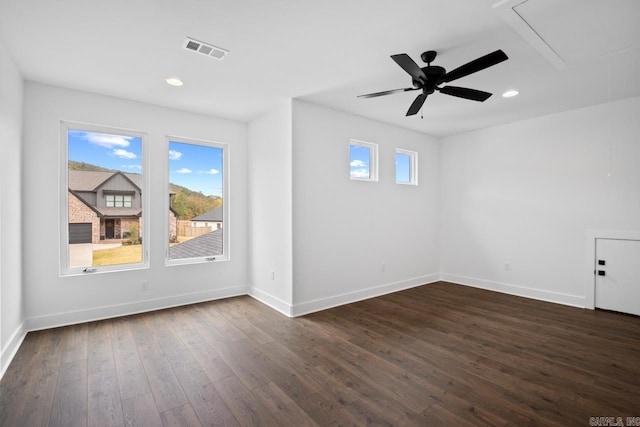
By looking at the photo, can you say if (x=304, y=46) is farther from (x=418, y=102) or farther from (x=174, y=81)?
(x=174, y=81)

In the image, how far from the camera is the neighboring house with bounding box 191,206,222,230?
4615 mm

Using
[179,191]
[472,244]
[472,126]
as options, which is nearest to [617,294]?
[472,244]

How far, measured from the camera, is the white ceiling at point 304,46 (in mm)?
2162

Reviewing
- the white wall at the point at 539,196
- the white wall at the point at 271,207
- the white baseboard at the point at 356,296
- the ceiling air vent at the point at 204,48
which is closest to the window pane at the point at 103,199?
the white wall at the point at 271,207

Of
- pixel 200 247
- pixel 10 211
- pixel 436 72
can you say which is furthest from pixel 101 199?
pixel 436 72

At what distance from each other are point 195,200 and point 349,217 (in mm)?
2368

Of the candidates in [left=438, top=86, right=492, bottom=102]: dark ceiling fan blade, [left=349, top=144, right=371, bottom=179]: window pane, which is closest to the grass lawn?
[left=349, top=144, right=371, bottom=179]: window pane

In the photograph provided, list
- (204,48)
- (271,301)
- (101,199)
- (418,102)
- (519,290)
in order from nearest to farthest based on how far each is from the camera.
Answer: (204,48) → (418,102) → (101,199) → (271,301) → (519,290)

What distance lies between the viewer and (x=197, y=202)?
15.1ft

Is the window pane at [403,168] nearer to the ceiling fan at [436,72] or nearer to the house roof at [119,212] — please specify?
the ceiling fan at [436,72]

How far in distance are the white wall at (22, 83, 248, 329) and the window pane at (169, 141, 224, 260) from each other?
6.5 inches

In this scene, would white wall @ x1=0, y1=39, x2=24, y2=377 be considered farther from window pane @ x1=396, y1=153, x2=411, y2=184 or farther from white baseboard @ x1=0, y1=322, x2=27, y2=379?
window pane @ x1=396, y1=153, x2=411, y2=184

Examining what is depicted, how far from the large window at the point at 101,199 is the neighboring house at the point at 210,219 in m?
0.73

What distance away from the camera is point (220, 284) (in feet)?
15.4
